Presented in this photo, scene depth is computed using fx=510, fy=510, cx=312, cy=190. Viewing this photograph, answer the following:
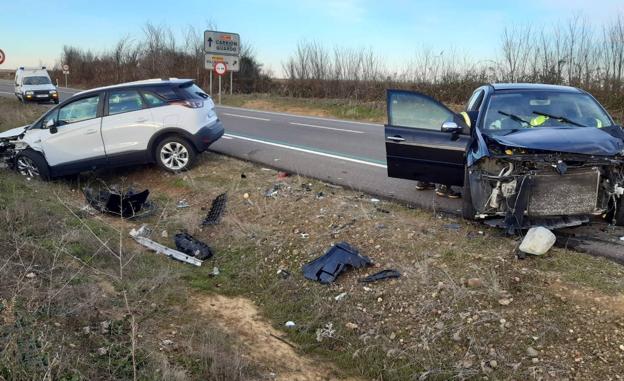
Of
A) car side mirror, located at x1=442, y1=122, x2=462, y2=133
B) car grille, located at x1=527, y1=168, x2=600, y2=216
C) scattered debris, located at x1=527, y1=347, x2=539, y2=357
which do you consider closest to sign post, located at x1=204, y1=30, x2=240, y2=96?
car side mirror, located at x1=442, y1=122, x2=462, y2=133

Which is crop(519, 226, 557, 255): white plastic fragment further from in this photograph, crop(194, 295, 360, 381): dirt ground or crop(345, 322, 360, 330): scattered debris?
crop(194, 295, 360, 381): dirt ground

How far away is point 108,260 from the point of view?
18.7ft

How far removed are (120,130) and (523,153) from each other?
698 centimetres

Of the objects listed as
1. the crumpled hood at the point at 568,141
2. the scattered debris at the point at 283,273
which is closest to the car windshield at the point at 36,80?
the scattered debris at the point at 283,273

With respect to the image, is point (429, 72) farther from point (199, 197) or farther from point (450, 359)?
point (450, 359)

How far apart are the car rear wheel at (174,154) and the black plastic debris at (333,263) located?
483cm

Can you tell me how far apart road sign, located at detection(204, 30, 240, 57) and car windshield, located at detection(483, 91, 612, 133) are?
2334cm

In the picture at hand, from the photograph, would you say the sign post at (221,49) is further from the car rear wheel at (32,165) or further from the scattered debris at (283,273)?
the scattered debris at (283,273)

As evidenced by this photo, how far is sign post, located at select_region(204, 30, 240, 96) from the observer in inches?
1086

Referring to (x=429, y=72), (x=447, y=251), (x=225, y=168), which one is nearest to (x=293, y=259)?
(x=447, y=251)

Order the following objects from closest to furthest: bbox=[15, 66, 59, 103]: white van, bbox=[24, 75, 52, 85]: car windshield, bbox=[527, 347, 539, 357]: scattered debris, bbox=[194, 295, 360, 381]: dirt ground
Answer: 1. bbox=[527, 347, 539, 357]: scattered debris
2. bbox=[194, 295, 360, 381]: dirt ground
3. bbox=[15, 66, 59, 103]: white van
4. bbox=[24, 75, 52, 85]: car windshield

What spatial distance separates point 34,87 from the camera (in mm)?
28141

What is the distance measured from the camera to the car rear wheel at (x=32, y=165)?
31.2 ft

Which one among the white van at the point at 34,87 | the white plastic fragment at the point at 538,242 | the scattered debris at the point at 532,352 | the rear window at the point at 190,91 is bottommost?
the scattered debris at the point at 532,352
